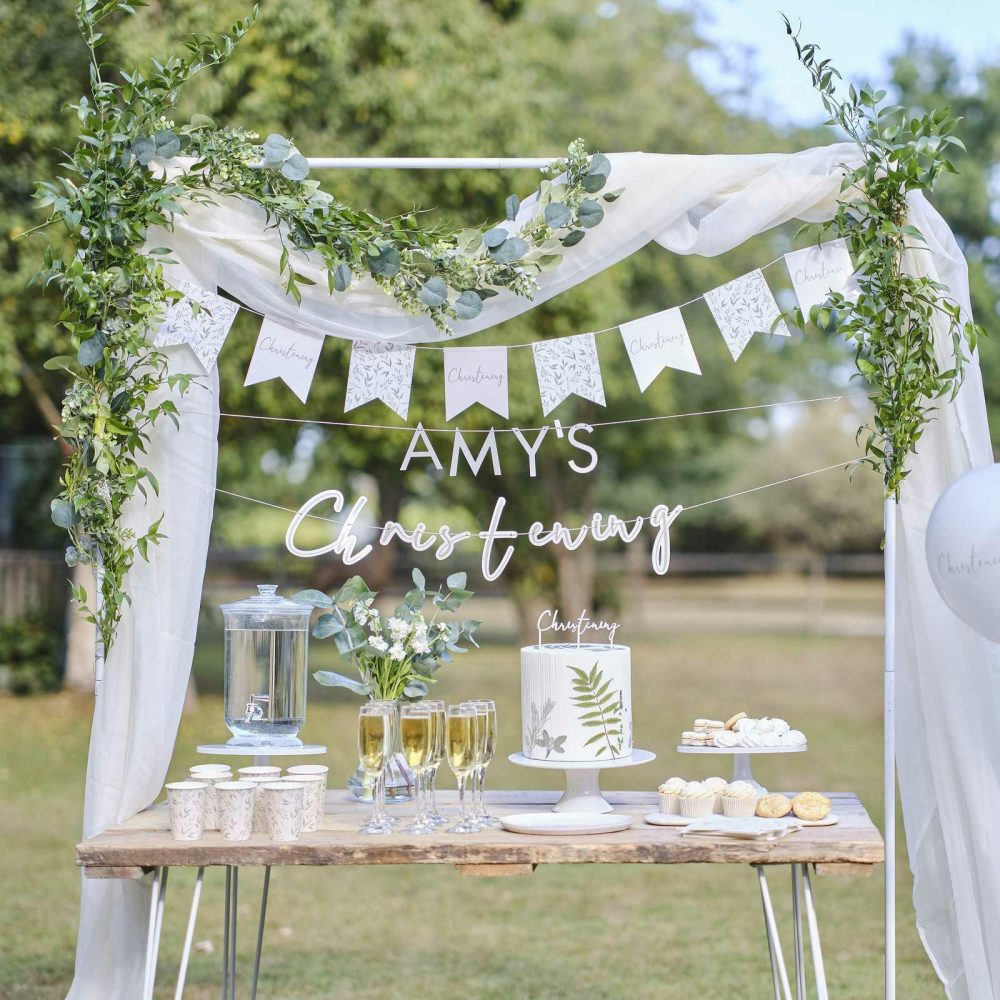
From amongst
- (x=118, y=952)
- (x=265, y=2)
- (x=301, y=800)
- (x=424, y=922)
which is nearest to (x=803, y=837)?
(x=301, y=800)

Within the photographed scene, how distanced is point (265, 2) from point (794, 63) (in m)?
5.32

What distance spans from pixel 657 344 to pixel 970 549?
864mm

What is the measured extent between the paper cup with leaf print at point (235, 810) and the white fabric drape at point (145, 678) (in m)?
0.45

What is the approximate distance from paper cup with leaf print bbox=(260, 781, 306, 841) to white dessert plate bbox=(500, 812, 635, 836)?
416 millimetres

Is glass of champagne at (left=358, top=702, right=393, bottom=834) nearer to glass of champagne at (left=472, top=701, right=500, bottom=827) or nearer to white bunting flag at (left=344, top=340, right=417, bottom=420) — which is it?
glass of champagne at (left=472, top=701, right=500, bottom=827)

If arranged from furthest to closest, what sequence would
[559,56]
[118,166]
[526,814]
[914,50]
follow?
1. [914,50]
2. [559,56]
3. [118,166]
4. [526,814]

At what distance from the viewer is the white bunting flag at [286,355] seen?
3061mm

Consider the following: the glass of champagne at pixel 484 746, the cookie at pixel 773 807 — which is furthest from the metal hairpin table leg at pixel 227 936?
the cookie at pixel 773 807

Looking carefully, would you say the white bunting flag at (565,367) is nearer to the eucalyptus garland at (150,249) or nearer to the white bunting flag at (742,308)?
the eucalyptus garland at (150,249)

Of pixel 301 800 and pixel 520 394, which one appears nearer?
pixel 301 800

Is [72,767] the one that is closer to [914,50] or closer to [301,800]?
[301,800]

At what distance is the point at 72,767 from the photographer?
8219 millimetres

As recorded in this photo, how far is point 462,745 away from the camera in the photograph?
2.57 metres

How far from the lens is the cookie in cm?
268
